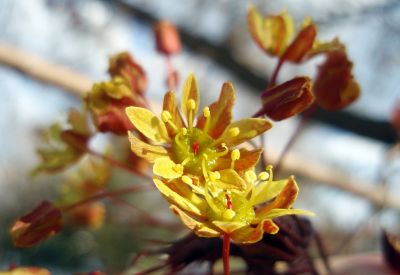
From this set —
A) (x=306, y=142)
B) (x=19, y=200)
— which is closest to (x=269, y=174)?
(x=306, y=142)

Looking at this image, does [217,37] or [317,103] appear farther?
[217,37]

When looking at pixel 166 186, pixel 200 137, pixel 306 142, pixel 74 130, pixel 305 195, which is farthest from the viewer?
pixel 306 142

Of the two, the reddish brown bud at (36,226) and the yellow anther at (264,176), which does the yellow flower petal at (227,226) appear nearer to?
the yellow anther at (264,176)

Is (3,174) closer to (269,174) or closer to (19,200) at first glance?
(19,200)

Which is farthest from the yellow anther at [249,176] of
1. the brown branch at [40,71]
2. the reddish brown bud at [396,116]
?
the brown branch at [40,71]

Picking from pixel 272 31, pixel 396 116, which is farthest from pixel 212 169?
pixel 396 116
